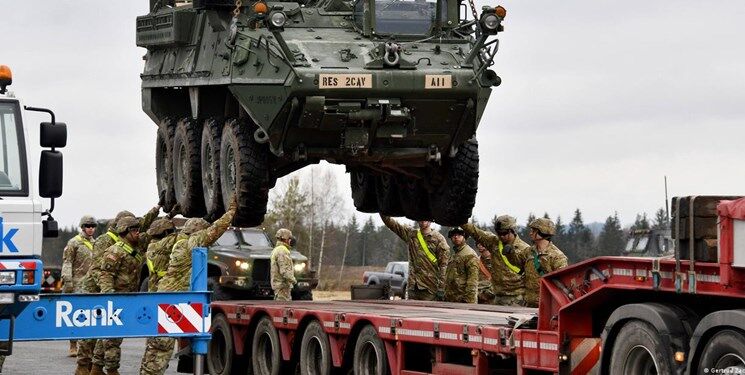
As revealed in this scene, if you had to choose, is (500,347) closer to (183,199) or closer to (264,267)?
(183,199)

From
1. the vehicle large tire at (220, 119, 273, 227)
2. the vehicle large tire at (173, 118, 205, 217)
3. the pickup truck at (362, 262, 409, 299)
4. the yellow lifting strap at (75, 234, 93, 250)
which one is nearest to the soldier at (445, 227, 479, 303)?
the vehicle large tire at (220, 119, 273, 227)

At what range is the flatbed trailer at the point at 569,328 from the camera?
9.21m

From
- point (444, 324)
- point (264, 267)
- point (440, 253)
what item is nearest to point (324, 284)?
point (264, 267)

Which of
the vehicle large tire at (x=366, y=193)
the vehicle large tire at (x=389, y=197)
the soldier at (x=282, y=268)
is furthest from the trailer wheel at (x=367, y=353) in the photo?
the soldier at (x=282, y=268)

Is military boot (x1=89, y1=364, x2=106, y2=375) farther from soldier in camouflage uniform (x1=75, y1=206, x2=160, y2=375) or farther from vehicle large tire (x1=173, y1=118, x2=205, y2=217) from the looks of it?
vehicle large tire (x1=173, y1=118, x2=205, y2=217)

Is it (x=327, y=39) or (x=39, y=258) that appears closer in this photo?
(x=39, y=258)

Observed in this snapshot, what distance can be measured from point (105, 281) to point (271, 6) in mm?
3120

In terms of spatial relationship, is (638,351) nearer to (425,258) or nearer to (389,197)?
(425,258)

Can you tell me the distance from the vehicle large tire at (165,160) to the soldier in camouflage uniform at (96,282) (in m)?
0.45

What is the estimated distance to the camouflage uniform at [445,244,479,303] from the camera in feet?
56.5

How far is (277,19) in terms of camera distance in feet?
49.6

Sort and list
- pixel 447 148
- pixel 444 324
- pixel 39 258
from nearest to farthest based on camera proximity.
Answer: pixel 39 258 < pixel 444 324 < pixel 447 148

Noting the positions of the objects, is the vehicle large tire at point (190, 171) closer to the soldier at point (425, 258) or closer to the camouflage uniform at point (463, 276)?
the soldier at point (425, 258)

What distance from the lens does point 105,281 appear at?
15914 millimetres
